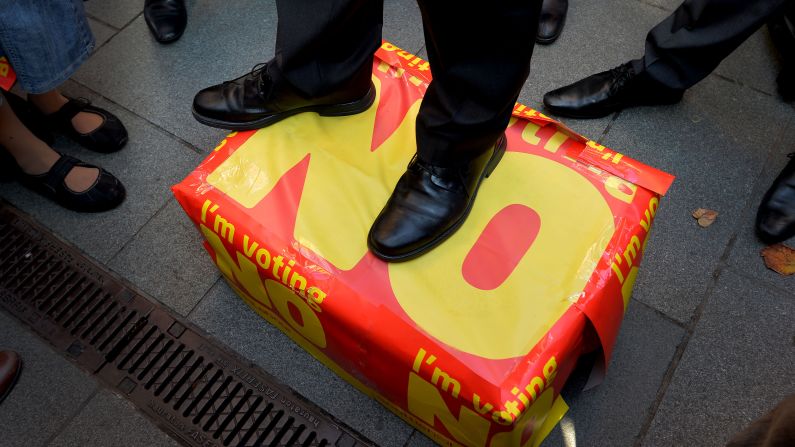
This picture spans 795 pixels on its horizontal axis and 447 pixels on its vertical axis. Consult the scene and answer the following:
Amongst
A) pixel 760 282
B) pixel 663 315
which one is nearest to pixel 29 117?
pixel 663 315

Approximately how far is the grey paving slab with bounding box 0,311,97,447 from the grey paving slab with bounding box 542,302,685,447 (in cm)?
118

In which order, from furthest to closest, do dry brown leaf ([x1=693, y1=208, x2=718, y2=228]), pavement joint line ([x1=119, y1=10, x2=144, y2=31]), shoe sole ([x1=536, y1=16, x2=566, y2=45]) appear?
pavement joint line ([x1=119, y1=10, x2=144, y2=31])
shoe sole ([x1=536, y1=16, x2=566, y2=45])
dry brown leaf ([x1=693, y1=208, x2=718, y2=228])

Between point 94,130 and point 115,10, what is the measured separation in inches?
26.7

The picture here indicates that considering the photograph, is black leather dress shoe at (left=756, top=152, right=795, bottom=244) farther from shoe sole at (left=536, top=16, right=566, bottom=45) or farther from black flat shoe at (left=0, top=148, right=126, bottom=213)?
black flat shoe at (left=0, top=148, right=126, bottom=213)

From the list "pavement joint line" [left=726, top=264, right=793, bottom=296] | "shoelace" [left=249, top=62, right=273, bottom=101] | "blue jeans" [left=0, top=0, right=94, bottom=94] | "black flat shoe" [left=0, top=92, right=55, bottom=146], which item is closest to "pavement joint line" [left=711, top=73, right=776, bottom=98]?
"pavement joint line" [left=726, top=264, right=793, bottom=296]

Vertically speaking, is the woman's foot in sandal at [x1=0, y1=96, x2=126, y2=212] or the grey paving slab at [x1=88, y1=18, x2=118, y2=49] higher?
the grey paving slab at [x1=88, y1=18, x2=118, y2=49]

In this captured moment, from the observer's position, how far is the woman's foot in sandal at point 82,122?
180 centimetres

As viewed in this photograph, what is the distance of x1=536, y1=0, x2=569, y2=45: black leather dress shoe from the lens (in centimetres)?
203

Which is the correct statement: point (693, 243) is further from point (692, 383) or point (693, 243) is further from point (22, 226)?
point (22, 226)

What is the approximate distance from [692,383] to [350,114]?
1.10 metres

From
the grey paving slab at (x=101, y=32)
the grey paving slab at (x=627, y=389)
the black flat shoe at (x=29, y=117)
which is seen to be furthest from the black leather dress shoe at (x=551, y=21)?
the black flat shoe at (x=29, y=117)

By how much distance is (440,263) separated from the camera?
4.15 feet

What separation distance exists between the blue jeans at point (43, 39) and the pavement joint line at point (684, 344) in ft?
5.73

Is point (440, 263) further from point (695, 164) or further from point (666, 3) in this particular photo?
point (666, 3)
